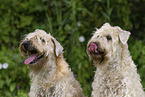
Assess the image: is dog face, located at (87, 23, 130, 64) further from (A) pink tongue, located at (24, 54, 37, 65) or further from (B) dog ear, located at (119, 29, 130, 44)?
(A) pink tongue, located at (24, 54, 37, 65)

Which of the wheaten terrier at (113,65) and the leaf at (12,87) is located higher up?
the wheaten terrier at (113,65)

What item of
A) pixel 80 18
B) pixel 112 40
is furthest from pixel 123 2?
pixel 112 40

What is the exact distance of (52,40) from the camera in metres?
4.69

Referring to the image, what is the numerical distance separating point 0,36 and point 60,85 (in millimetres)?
3911

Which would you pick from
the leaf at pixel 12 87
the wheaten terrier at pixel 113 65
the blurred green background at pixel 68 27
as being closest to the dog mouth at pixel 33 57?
the wheaten terrier at pixel 113 65

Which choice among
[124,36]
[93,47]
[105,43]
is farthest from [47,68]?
[124,36]

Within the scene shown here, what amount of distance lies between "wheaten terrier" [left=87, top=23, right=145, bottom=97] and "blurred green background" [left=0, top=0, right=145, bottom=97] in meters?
1.67

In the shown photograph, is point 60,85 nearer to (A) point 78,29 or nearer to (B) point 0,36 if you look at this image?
(A) point 78,29

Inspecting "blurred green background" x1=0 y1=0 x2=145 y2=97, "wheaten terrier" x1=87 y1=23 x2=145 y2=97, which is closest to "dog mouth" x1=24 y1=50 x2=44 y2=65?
"wheaten terrier" x1=87 y1=23 x2=145 y2=97

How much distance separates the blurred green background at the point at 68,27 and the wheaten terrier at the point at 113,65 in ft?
5.47

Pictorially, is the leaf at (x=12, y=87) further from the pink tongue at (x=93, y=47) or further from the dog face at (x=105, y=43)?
the pink tongue at (x=93, y=47)

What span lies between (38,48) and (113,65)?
1225 millimetres

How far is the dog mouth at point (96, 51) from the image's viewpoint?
4098 mm

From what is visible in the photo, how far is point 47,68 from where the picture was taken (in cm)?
456
